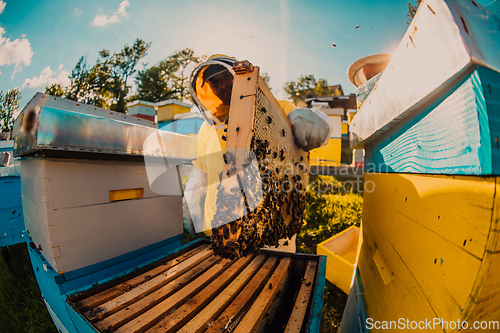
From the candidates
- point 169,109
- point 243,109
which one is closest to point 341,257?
point 243,109

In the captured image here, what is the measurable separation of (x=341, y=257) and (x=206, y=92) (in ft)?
7.73

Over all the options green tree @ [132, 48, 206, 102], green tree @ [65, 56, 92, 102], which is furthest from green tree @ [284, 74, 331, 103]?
green tree @ [65, 56, 92, 102]

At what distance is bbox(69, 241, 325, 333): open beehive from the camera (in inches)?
37.2

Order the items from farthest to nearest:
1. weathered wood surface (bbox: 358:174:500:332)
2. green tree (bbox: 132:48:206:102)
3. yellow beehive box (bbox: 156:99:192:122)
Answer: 1. green tree (bbox: 132:48:206:102)
2. yellow beehive box (bbox: 156:99:192:122)
3. weathered wood surface (bbox: 358:174:500:332)

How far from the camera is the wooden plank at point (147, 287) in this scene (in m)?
1.02

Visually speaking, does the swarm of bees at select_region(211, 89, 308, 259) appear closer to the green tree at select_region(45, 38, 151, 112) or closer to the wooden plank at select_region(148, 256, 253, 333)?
the wooden plank at select_region(148, 256, 253, 333)

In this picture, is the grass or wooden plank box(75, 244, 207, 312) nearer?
wooden plank box(75, 244, 207, 312)

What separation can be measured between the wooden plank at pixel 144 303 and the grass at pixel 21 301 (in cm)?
176

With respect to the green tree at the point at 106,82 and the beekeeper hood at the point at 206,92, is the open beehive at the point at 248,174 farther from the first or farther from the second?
the green tree at the point at 106,82

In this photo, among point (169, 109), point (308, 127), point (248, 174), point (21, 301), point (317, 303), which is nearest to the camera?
point (248, 174)

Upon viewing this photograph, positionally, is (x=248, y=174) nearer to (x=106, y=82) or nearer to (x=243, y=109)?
(x=243, y=109)

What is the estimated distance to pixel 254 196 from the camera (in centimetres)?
96

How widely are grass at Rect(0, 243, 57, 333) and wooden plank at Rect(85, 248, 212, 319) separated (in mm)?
1661

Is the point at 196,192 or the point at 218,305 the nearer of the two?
the point at 218,305
